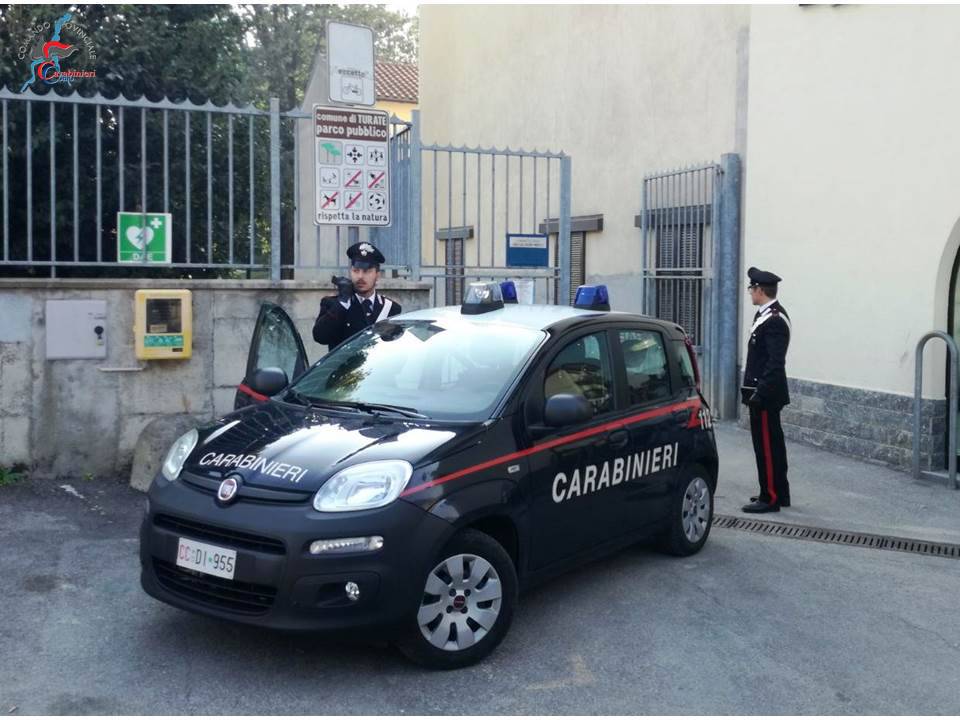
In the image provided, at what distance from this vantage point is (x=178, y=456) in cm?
492

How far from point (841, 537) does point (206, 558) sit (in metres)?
4.58

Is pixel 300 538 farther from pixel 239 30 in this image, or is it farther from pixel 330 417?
pixel 239 30

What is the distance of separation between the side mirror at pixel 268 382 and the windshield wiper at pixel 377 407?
0.59m

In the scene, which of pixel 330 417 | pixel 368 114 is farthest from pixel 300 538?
pixel 368 114

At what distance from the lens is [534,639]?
15.9 feet

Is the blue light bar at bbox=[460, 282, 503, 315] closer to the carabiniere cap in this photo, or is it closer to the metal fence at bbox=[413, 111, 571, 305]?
the carabiniere cap

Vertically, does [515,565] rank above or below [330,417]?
below

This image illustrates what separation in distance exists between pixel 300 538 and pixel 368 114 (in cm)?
477

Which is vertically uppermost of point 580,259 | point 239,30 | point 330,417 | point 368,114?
point 239,30

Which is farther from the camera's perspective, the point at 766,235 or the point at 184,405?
the point at 766,235

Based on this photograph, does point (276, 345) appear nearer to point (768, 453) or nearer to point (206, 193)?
point (206, 193)

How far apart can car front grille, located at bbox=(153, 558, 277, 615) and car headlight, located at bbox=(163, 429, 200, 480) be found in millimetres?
437

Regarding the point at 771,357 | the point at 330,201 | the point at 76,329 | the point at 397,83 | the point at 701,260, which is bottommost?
the point at 771,357

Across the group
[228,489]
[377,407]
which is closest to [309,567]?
[228,489]
